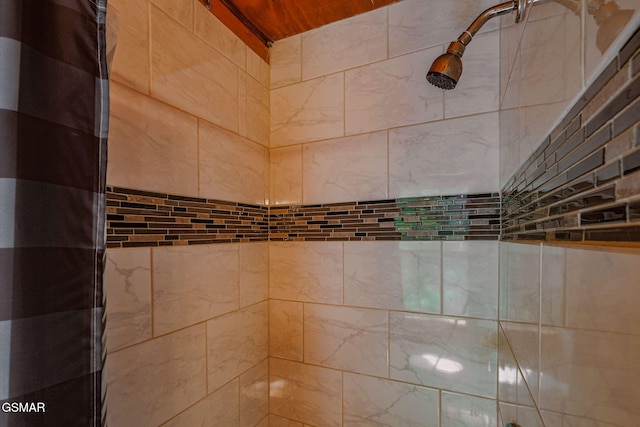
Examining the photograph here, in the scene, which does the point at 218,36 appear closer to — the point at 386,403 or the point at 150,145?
the point at 150,145

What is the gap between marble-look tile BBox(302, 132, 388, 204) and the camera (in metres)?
1.16

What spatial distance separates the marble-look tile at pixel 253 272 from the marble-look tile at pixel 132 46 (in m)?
0.69

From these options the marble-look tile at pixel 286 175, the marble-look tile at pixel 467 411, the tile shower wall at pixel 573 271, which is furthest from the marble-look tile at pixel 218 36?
the marble-look tile at pixel 467 411

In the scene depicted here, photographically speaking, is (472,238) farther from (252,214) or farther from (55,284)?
(55,284)

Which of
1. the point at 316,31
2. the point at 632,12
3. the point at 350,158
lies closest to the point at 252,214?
the point at 350,158

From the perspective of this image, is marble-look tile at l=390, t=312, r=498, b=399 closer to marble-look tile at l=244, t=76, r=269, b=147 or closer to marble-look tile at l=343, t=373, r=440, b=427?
marble-look tile at l=343, t=373, r=440, b=427

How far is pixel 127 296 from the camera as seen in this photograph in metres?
0.74

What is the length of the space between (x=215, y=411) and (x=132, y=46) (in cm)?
124

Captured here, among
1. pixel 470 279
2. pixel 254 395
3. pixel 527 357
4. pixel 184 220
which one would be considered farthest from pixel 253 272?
pixel 527 357

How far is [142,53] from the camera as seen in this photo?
0.79m

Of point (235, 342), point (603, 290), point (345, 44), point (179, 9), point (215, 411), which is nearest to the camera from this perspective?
point (603, 290)

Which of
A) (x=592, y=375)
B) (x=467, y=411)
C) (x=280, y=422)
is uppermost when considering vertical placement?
(x=592, y=375)

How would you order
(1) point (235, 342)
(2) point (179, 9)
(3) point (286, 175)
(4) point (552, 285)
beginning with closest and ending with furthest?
(4) point (552, 285) → (2) point (179, 9) → (1) point (235, 342) → (3) point (286, 175)

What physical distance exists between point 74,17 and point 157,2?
0.43 metres
